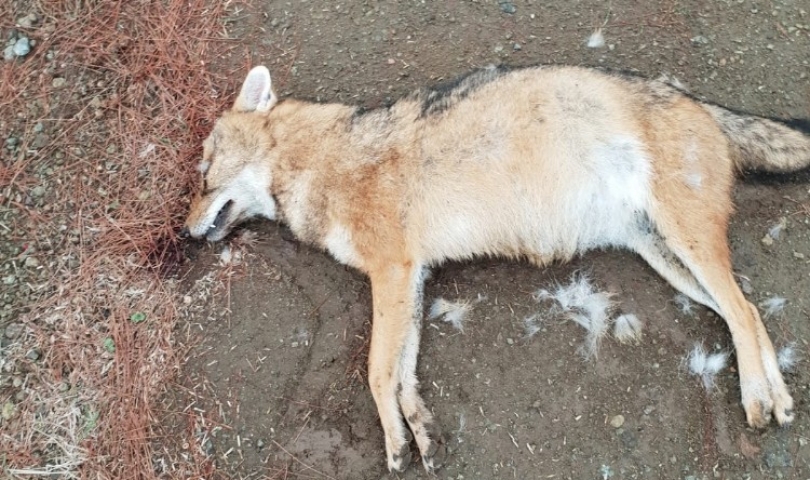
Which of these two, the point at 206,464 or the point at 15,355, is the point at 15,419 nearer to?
the point at 15,355

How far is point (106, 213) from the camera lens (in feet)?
15.3

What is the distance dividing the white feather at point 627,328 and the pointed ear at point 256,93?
113 inches

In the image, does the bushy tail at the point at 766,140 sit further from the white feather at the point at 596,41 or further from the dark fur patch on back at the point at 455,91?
the dark fur patch on back at the point at 455,91

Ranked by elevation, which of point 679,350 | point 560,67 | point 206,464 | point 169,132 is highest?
point 560,67

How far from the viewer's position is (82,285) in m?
4.42

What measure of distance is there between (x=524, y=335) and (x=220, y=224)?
2.28m

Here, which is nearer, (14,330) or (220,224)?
(14,330)

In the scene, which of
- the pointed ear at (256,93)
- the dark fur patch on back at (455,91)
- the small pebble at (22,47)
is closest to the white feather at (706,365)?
the dark fur patch on back at (455,91)

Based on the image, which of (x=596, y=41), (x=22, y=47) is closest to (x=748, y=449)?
(x=596, y=41)

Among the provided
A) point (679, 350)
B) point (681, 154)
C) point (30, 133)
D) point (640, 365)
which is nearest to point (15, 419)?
point (30, 133)

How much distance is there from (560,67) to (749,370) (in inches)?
88.6

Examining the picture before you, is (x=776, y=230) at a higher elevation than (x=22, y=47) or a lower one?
lower

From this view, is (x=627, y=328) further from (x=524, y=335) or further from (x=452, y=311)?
(x=452, y=311)

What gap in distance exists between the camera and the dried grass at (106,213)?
4070 mm
